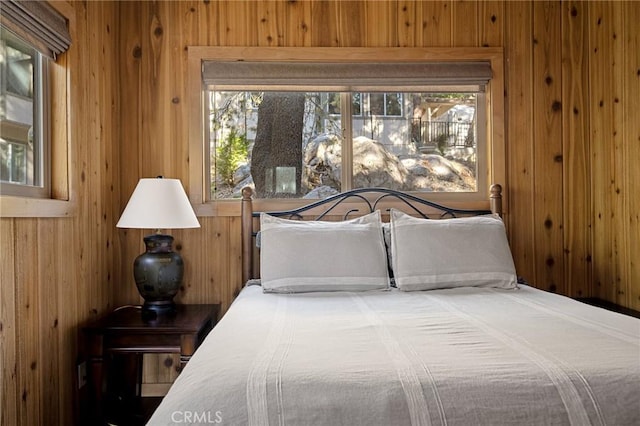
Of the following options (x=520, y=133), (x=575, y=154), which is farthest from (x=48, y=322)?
(x=575, y=154)

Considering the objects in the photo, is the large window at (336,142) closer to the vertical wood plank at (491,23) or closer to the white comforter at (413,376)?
the vertical wood plank at (491,23)

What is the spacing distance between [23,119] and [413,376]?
186 cm

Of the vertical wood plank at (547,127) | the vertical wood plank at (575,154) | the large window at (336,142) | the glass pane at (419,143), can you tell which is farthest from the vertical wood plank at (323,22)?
the vertical wood plank at (575,154)

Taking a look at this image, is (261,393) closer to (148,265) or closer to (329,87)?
(148,265)

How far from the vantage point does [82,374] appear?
2352 millimetres

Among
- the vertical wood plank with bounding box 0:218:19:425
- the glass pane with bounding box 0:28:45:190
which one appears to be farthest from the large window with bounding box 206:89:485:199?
the vertical wood plank with bounding box 0:218:19:425

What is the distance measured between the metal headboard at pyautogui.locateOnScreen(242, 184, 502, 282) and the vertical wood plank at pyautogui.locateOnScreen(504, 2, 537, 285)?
0.19m

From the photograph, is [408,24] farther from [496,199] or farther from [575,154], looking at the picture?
[575,154]

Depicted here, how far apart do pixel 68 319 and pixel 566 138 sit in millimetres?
2886

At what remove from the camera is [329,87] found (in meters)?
2.96

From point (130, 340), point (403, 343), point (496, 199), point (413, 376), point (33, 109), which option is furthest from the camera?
point (496, 199)

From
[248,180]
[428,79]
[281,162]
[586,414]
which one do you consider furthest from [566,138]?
[586,414]

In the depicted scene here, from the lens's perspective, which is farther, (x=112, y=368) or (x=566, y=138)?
(x=566, y=138)

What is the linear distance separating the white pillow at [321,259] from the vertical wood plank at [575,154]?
130 centimetres
